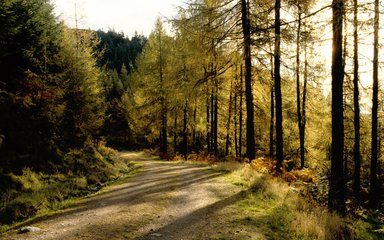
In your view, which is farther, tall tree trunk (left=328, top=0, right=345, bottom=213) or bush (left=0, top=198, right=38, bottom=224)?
tall tree trunk (left=328, top=0, right=345, bottom=213)

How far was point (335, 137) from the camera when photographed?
365 inches

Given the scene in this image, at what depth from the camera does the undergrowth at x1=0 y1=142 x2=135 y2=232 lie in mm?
8578

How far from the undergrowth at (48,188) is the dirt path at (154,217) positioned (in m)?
0.94

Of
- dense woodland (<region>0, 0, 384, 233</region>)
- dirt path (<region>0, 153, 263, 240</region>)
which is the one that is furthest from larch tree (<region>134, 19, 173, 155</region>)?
dirt path (<region>0, 153, 263, 240</region>)

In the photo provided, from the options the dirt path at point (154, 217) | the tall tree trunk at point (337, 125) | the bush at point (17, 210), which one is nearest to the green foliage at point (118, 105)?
the dirt path at point (154, 217)

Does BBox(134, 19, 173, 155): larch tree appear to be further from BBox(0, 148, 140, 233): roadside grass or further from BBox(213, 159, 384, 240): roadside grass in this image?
BBox(213, 159, 384, 240): roadside grass

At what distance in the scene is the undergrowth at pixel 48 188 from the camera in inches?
338

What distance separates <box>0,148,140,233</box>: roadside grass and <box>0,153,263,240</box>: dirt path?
738 millimetres

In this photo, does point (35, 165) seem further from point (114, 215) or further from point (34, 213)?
point (114, 215)

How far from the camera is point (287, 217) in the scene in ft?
24.9

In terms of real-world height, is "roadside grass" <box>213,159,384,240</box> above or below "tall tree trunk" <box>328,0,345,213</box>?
below

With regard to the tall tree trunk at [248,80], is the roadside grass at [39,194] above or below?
below

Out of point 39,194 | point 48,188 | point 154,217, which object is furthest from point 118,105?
point 154,217

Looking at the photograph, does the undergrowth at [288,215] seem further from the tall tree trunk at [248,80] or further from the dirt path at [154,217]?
the tall tree trunk at [248,80]
